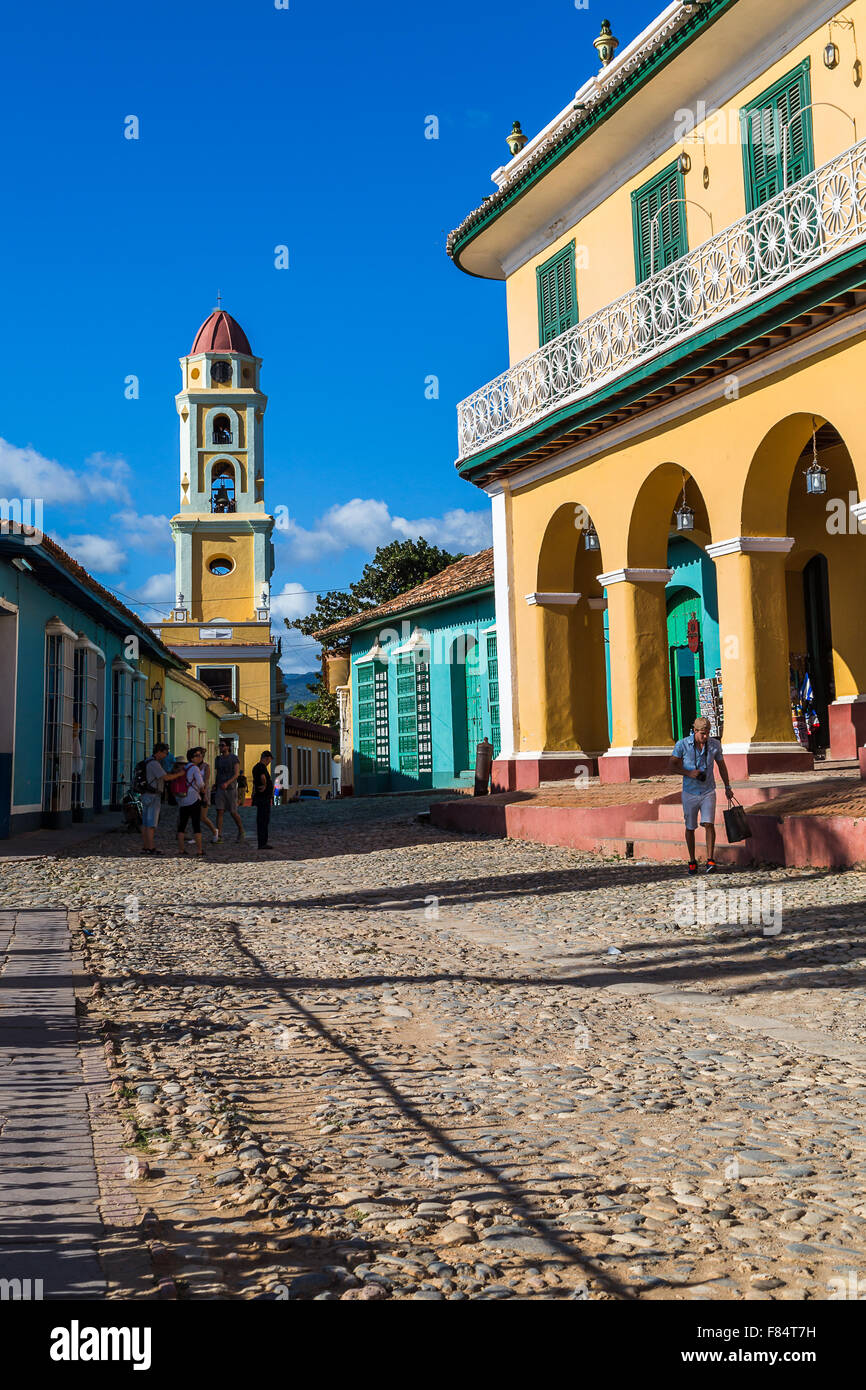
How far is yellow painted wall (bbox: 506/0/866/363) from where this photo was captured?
11.8 m

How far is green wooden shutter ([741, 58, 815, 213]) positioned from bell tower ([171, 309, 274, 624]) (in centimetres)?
3332

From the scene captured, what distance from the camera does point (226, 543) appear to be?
4572 cm

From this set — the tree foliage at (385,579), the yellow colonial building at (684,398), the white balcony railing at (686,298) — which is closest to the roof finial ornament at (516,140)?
the yellow colonial building at (684,398)

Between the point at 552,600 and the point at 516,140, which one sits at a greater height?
the point at 516,140

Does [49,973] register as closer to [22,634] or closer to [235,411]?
[22,634]

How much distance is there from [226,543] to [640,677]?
3312 cm

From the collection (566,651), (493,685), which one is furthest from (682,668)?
(493,685)

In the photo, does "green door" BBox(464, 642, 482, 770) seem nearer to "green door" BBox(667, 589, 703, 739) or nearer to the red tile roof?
the red tile roof

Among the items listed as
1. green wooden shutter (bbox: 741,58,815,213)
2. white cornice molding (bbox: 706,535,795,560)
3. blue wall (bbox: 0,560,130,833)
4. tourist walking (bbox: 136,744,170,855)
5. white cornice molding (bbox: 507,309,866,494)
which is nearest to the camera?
white cornice molding (bbox: 507,309,866,494)

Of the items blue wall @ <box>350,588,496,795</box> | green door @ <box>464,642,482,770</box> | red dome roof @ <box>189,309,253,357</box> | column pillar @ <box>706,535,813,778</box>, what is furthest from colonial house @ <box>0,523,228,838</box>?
red dome roof @ <box>189,309,253,357</box>

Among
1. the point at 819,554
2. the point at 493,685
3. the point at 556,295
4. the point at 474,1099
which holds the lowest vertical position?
the point at 474,1099

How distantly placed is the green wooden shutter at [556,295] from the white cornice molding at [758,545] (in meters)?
5.32

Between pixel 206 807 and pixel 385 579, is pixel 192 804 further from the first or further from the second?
pixel 385 579

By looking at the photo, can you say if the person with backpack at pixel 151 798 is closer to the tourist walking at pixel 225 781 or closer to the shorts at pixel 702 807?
the tourist walking at pixel 225 781
